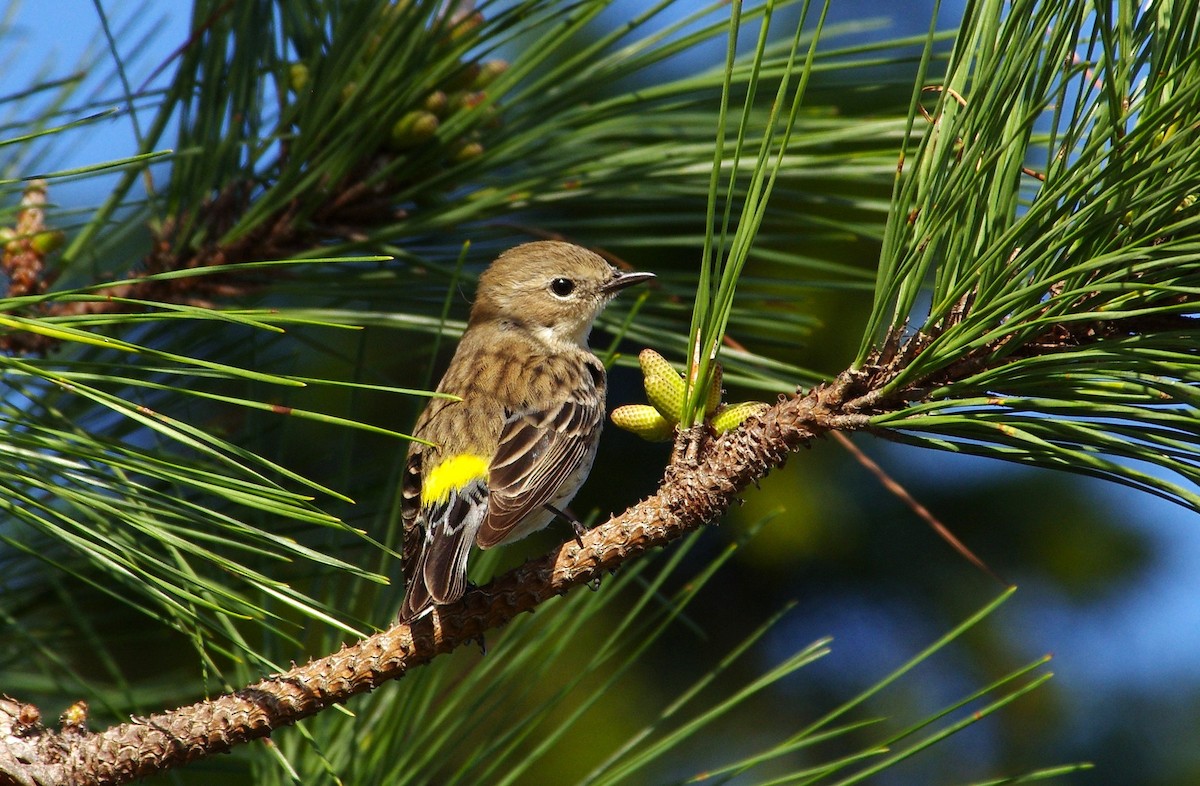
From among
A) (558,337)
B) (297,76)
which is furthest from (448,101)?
(558,337)

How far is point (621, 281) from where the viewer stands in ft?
13.5

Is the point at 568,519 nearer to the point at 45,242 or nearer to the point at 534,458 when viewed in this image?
the point at 534,458

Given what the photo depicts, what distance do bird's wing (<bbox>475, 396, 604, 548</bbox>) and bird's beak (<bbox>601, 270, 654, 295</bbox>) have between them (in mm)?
472

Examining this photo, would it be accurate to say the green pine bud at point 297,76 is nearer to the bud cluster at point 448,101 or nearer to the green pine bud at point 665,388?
the bud cluster at point 448,101

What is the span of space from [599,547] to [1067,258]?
102cm

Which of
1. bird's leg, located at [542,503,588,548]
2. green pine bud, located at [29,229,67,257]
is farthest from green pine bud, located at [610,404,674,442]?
green pine bud, located at [29,229,67,257]

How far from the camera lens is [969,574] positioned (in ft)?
13.8

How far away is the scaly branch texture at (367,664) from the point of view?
1.94 metres

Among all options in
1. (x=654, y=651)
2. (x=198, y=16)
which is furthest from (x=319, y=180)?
(x=654, y=651)

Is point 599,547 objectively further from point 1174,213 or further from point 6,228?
point 6,228

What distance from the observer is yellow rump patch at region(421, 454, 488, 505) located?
3371 mm

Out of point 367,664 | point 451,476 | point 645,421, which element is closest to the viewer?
point 367,664

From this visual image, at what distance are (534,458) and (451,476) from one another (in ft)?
0.92

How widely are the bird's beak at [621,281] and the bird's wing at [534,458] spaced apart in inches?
18.6
